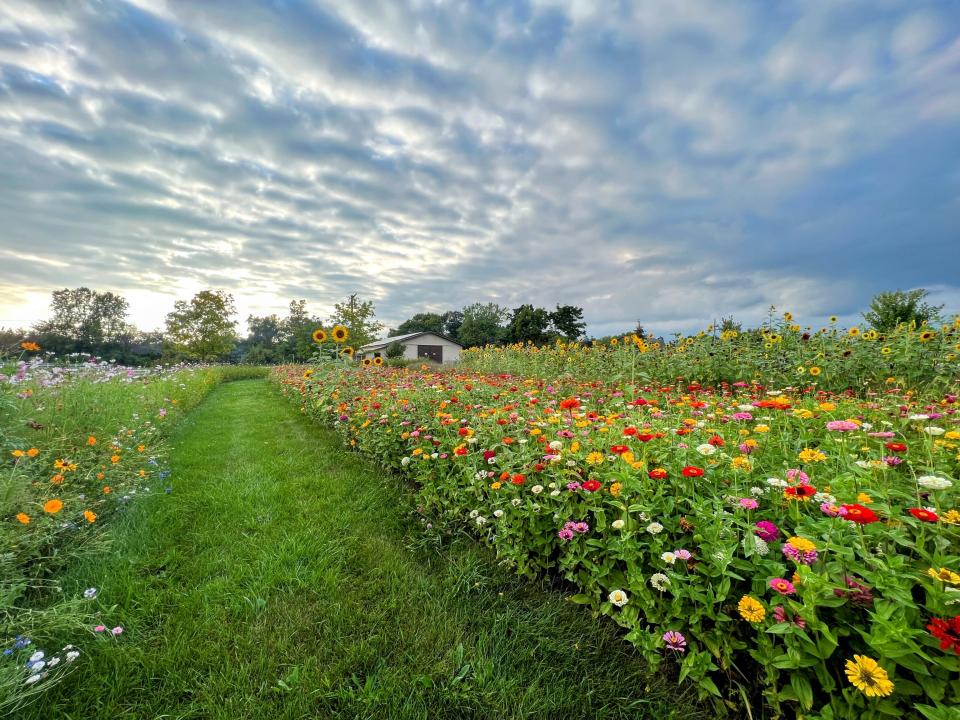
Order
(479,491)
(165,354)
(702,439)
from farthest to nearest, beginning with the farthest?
(165,354), (479,491), (702,439)

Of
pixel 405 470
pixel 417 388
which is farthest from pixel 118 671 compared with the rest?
pixel 417 388

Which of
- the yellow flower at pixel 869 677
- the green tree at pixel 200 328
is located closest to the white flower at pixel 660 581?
the yellow flower at pixel 869 677

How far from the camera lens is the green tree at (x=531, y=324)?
137ft

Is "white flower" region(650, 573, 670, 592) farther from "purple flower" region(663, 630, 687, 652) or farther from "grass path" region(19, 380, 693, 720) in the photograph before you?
"grass path" region(19, 380, 693, 720)

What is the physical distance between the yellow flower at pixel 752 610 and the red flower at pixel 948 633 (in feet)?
1.30

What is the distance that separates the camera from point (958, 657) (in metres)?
1.07

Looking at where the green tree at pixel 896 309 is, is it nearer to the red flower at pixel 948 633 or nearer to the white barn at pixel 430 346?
the red flower at pixel 948 633

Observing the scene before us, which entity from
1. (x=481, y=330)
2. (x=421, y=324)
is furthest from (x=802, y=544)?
(x=421, y=324)

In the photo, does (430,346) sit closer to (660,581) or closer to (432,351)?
(432,351)

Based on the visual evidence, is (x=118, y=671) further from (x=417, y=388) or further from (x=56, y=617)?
(x=417, y=388)

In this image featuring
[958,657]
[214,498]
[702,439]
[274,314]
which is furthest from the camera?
[274,314]

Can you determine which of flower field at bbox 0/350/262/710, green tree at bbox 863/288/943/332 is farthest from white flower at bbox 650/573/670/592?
green tree at bbox 863/288/943/332

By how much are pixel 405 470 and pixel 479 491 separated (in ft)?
4.37

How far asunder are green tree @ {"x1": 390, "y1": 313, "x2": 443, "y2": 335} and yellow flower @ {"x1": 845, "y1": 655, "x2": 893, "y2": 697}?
61867mm
